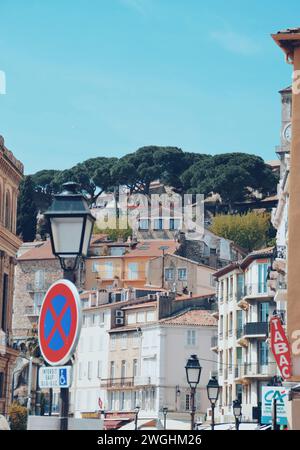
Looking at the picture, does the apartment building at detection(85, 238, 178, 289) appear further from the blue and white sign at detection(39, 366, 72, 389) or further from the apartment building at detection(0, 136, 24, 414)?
the blue and white sign at detection(39, 366, 72, 389)

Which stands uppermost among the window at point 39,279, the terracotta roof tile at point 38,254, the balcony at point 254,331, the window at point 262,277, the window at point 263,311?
the terracotta roof tile at point 38,254

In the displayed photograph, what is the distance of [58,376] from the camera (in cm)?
945

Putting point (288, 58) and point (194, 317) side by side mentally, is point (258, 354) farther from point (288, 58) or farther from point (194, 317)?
point (288, 58)

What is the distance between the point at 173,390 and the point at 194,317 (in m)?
5.93

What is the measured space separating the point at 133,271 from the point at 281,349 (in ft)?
285

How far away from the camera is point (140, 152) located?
173m

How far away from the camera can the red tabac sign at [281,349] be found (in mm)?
33906

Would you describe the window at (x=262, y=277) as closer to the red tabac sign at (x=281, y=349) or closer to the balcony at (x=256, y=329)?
the balcony at (x=256, y=329)

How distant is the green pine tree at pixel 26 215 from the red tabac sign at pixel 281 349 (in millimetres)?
112589

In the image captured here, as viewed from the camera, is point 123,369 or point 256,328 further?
point 123,369

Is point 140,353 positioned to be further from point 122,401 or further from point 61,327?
point 61,327

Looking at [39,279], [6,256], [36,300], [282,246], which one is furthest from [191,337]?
[6,256]

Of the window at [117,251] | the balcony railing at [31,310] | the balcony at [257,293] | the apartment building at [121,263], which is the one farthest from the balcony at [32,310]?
the balcony at [257,293]
